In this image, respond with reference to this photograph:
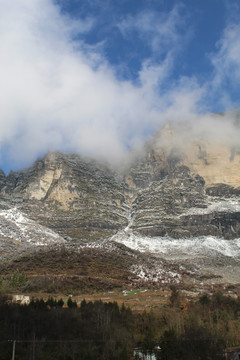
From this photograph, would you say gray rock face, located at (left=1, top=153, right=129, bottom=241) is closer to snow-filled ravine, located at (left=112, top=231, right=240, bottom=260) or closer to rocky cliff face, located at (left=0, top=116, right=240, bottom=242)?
rocky cliff face, located at (left=0, top=116, right=240, bottom=242)

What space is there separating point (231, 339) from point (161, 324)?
580cm

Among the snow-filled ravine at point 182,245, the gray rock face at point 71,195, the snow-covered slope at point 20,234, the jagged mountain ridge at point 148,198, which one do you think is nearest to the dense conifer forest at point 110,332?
the snow-covered slope at point 20,234

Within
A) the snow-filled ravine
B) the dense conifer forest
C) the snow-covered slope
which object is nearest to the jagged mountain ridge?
the snow-filled ravine

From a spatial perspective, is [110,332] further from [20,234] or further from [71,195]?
[71,195]

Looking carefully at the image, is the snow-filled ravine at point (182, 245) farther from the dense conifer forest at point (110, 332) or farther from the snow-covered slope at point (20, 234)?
the dense conifer forest at point (110, 332)

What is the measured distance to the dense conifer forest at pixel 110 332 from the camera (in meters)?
22.1

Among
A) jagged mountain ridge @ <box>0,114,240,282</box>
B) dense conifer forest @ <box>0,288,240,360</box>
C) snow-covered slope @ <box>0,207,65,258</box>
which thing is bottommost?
dense conifer forest @ <box>0,288,240,360</box>

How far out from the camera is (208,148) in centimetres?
Result: 17600

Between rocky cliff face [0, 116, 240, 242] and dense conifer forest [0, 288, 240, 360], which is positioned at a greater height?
rocky cliff face [0, 116, 240, 242]

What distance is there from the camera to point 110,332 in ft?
83.6

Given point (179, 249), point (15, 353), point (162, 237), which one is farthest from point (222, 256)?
point (15, 353)

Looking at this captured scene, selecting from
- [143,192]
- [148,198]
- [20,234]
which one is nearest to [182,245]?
[148,198]

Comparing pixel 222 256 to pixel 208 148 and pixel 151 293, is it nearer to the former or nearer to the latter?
pixel 151 293

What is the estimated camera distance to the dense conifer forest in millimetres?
22062
